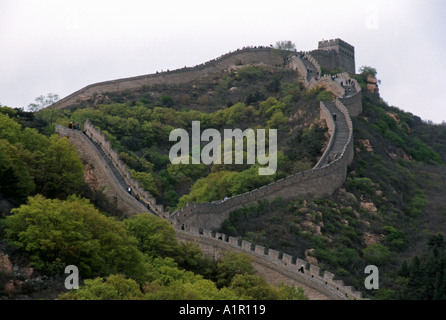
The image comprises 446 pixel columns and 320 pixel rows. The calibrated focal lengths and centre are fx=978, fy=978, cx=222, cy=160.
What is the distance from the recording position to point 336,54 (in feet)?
355

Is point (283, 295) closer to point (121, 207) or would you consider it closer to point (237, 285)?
point (237, 285)

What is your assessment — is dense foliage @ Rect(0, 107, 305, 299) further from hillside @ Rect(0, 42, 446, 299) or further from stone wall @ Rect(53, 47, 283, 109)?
stone wall @ Rect(53, 47, 283, 109)

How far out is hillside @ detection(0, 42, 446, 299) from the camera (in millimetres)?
49812

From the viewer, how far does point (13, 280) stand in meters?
39.5

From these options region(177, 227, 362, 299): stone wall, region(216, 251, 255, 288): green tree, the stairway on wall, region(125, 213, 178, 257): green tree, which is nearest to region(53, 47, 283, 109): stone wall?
the stairway on wall

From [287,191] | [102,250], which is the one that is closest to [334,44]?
[287,191]

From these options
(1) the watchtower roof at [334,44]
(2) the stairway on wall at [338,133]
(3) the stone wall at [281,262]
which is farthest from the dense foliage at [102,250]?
(1) the watchtower roof at [334,44]

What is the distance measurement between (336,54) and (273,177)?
44.0 metres

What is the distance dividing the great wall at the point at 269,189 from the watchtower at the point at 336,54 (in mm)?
9232

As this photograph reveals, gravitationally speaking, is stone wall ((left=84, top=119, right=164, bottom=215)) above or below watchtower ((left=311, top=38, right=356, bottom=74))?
below

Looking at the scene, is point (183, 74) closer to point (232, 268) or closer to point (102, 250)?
point (232, 268)

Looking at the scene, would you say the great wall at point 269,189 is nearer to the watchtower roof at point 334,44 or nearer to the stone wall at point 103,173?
the stone wall at point 103,173

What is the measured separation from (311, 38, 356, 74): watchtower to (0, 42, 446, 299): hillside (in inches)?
181

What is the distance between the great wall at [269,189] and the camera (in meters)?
48.6
